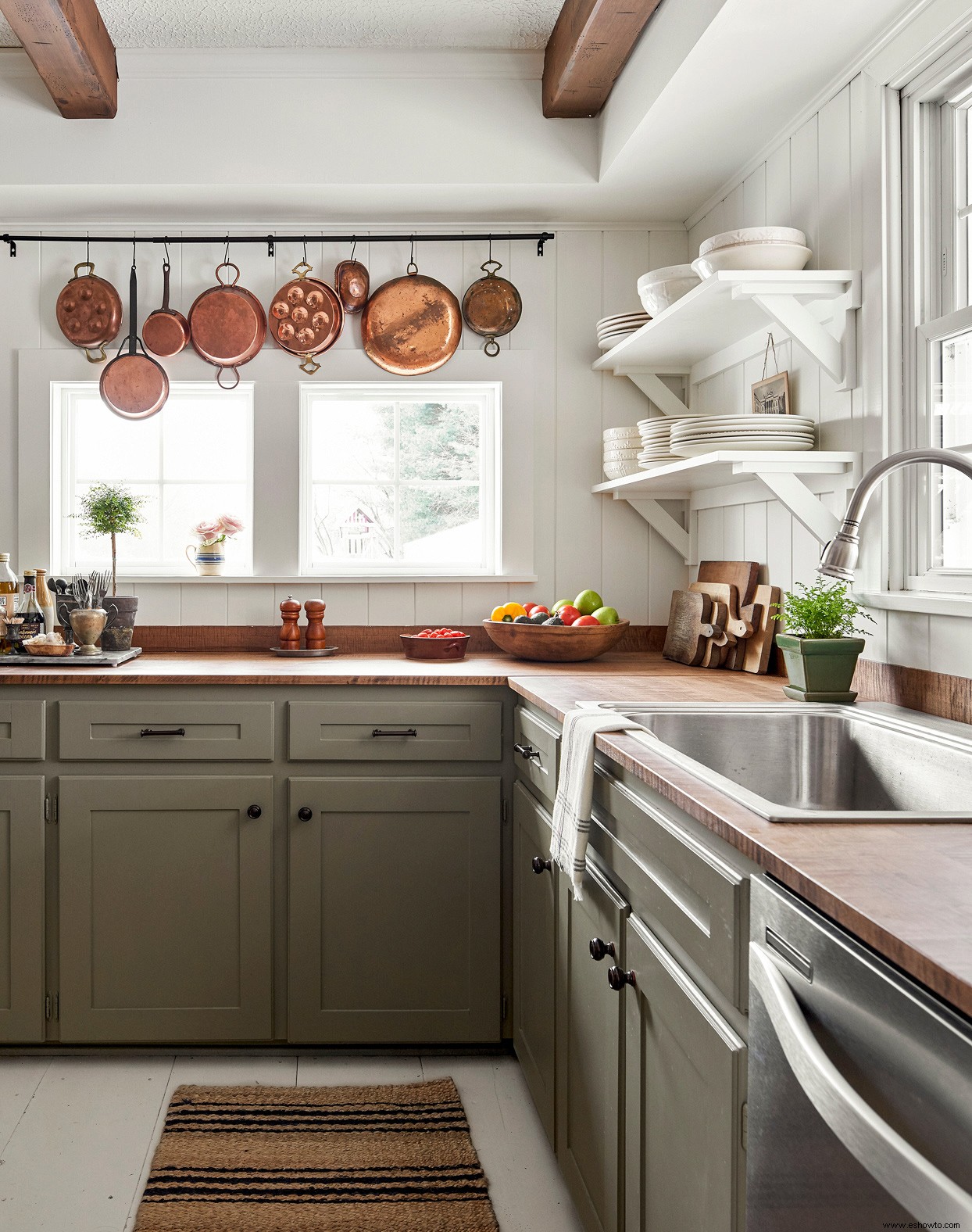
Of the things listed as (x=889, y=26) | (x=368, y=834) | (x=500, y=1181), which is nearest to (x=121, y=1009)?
(x=368, y=834)

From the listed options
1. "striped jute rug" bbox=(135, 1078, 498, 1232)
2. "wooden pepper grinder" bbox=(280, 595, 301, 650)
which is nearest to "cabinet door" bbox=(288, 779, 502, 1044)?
"striped jute rug" bbox=(135, 1078, 498, 1232)

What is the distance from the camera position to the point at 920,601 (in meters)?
1.76

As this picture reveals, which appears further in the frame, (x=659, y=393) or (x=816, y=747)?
(x=659, y=393)

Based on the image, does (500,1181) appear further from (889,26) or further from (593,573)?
(889,26)

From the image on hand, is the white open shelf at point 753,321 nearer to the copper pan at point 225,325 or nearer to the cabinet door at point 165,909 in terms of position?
the copper pan at point 225,325

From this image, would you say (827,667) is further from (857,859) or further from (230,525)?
(230,525)

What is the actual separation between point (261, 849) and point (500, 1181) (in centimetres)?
91

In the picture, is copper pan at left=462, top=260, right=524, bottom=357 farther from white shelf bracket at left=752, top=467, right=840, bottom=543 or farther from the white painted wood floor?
the white painted wood floor

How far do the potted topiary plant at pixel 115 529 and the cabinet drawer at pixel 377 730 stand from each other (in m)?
0.76

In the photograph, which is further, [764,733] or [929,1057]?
[764,733]

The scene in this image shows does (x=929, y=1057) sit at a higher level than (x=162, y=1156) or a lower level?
higher

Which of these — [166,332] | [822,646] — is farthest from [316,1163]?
[166,332]

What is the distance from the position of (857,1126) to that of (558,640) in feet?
6.41

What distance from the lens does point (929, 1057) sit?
0.65m
